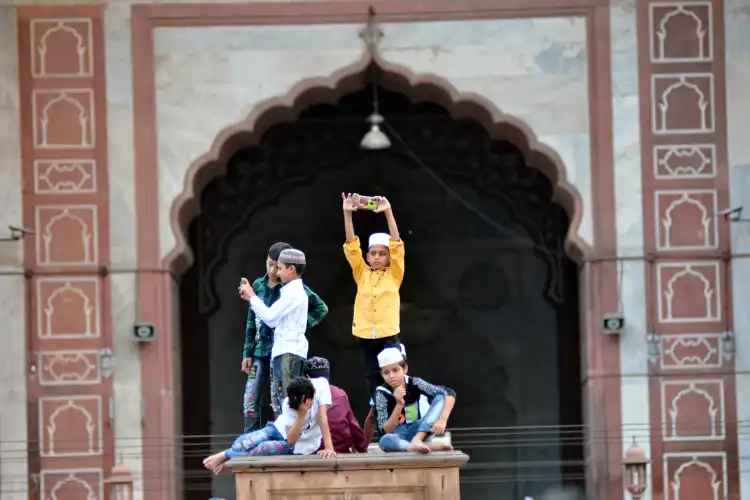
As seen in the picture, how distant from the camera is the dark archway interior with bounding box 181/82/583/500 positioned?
2166 centimetres

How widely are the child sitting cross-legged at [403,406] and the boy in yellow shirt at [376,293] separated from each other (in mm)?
559

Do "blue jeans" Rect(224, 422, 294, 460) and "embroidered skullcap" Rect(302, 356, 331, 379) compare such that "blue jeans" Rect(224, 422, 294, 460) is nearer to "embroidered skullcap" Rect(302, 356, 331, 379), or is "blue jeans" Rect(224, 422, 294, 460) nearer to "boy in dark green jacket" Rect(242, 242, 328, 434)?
"embroidered skullcap" Rect(302, 356, 331, 379)

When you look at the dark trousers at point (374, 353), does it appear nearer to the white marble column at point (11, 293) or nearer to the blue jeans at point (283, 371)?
the blue jeans at point (283, 371)

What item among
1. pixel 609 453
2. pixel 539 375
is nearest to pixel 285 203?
pixel 539 375

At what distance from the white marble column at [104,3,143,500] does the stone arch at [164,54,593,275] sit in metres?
0.42

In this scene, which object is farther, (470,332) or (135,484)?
(470,332)

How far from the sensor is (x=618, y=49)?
779 inches

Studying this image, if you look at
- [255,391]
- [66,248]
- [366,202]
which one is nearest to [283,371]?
[255,391]

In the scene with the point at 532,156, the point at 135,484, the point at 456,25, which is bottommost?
the point at 135,484

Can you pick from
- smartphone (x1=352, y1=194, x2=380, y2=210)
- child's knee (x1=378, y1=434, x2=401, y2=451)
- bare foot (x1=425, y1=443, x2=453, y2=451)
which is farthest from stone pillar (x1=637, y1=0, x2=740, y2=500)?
bare foot (x1=425, y1=443, x2=453, y2=451)

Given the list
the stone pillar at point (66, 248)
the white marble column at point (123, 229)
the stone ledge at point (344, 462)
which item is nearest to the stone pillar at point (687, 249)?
the white marble column at point (123, 229)

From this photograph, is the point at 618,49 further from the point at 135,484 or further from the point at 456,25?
the point at 135,484

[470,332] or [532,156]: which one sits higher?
[532,156]

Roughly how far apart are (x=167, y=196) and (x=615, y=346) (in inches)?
175
